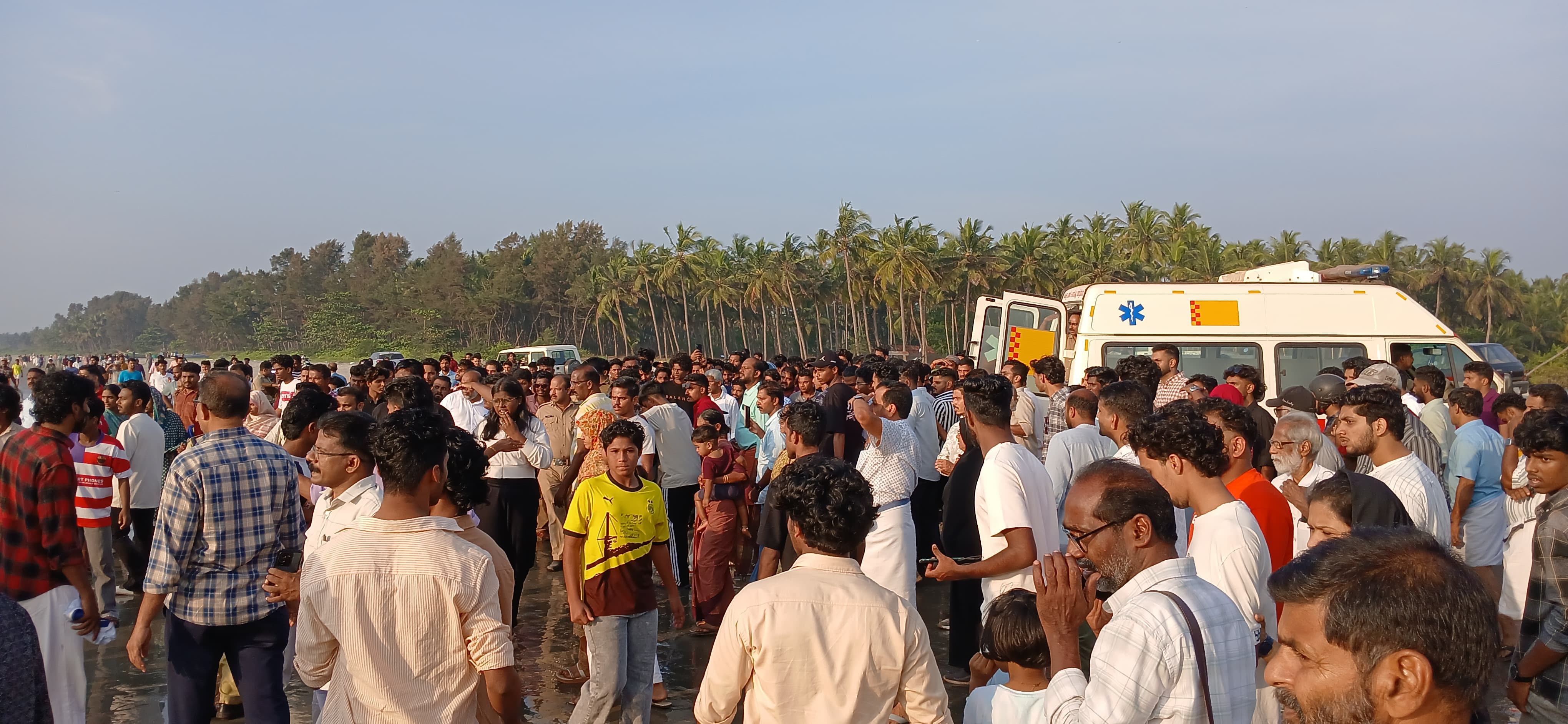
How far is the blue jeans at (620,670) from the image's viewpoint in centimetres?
491

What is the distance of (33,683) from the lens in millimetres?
2230

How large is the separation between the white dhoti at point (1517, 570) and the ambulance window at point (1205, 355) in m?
6.92

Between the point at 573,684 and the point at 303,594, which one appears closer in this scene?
the point at 303,594

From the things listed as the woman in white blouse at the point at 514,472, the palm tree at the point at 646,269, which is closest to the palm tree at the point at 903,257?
the palm tree at the point at 646,269

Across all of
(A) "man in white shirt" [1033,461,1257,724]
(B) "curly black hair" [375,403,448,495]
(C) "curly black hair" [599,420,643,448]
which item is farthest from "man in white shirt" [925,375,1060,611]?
(B) "curly black hair" [375,403,448,495]

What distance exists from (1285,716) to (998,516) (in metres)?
2.61

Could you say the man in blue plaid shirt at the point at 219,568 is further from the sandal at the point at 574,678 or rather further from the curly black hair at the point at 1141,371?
the curly black hair at the point at 1141,371

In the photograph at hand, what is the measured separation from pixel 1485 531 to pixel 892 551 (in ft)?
14.9

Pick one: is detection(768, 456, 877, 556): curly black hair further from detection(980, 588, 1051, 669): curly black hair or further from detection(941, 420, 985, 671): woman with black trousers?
detection(941, 420, 985, 671): woman with black trousers

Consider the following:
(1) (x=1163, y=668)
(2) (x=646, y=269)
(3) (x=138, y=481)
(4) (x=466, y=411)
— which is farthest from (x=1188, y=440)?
(2) (x=646, y=269)

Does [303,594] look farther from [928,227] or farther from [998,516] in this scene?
[928,227]

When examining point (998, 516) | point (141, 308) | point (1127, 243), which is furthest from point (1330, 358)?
point (141, 308)

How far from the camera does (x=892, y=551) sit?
18.2ft

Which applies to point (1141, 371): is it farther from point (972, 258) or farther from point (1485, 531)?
point (972, 258)
